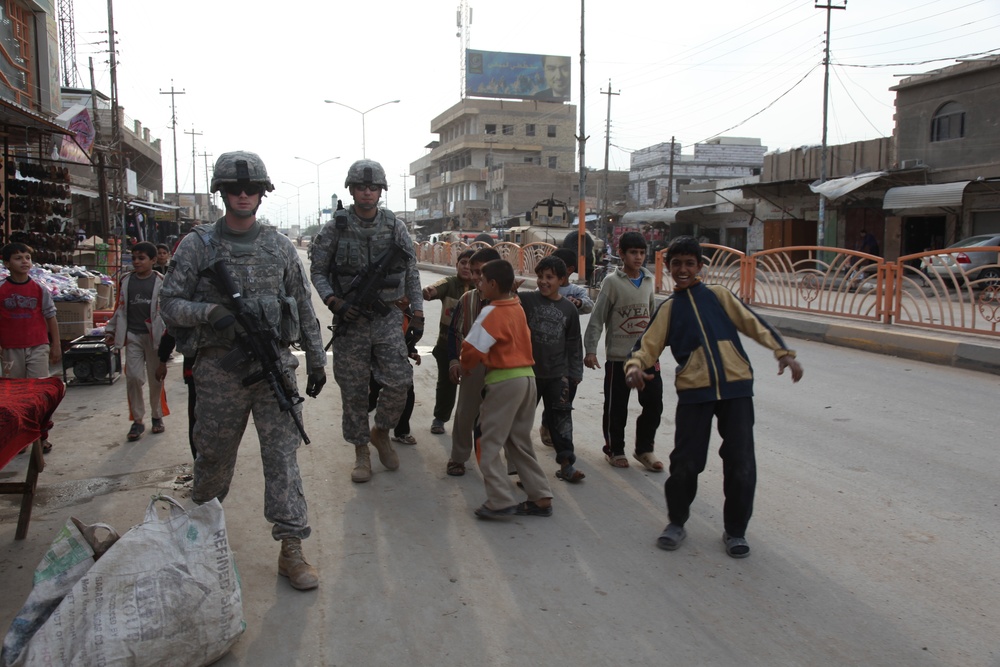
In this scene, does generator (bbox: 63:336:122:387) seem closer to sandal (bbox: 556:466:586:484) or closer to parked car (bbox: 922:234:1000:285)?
sandal (bbox: 556:466:586:484)

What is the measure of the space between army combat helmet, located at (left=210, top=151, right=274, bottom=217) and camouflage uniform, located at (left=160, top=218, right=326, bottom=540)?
0.64ft

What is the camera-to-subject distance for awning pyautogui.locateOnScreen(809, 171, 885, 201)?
22.4 m

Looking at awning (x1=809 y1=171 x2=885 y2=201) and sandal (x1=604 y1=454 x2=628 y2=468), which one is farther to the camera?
awning (x1=809 y1=171 x2=885 y2=201)

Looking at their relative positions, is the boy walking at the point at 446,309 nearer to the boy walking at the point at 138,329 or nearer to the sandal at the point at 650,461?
the sandal at the point at 650,461

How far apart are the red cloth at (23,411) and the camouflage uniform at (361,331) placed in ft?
5.16

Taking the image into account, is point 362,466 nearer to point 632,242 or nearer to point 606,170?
point 632,242

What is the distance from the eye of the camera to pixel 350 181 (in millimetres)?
4988

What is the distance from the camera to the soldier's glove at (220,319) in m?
3.35

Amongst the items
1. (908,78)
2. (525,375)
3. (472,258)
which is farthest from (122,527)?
(908,78)

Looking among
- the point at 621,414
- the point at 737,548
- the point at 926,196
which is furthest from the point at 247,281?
the point at 926,196

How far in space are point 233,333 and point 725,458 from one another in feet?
7.83

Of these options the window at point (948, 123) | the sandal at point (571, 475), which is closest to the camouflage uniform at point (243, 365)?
the sandal at point (571, 475)

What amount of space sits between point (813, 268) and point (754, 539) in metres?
9.94

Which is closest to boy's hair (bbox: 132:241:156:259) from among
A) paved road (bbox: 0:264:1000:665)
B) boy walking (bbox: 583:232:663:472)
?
paved road (bbox: 0:264:1000:665)
